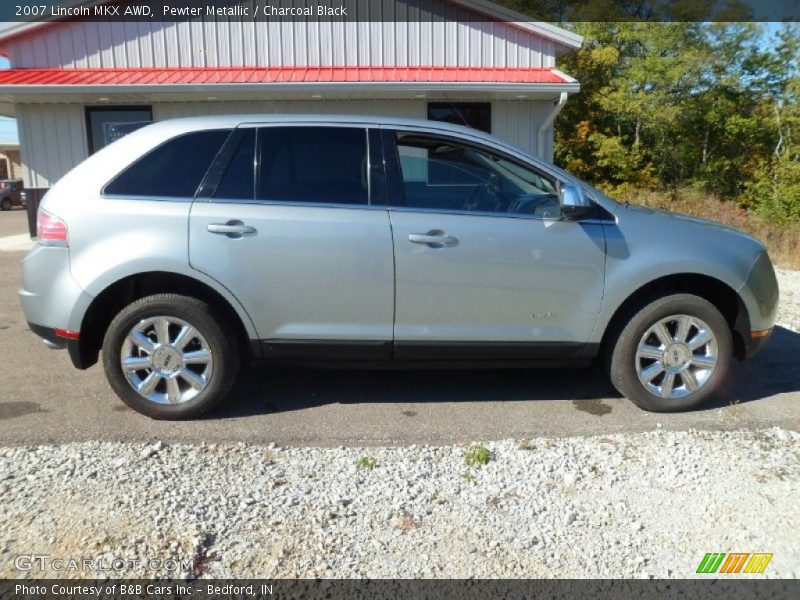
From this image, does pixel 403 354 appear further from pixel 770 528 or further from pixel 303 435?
pixel 770 528

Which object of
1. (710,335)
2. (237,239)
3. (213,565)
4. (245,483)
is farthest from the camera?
(710,335)

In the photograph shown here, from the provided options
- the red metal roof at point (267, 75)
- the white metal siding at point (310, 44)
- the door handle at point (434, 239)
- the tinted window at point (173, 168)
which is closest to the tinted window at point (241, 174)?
the tinted window at point (173, 168)

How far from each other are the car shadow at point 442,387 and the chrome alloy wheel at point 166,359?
1.04 feet

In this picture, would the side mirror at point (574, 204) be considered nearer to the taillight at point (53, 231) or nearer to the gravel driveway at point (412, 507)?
the gravel driveway at point (412, 507)

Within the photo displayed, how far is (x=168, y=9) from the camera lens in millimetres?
11906

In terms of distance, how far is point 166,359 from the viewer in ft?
13.3

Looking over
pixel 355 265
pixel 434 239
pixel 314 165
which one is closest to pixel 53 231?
pixel 314 165

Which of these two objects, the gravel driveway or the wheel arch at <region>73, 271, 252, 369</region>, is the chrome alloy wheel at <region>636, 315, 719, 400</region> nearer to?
the gravel driveway

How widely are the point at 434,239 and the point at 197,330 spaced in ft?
5.14

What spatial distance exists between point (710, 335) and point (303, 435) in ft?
8.86

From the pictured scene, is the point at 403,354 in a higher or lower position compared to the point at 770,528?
higher

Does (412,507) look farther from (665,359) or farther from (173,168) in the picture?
(173,168)

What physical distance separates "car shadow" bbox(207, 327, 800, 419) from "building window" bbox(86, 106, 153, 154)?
8.74 m

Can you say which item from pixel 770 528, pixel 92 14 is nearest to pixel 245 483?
pixel 770 528
